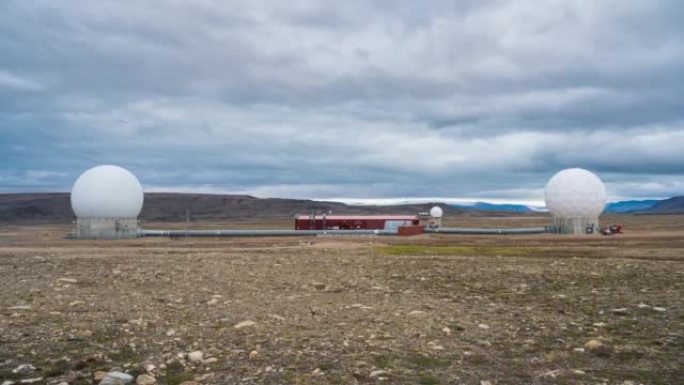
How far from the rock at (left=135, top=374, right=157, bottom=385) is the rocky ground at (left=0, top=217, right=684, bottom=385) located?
0.05 feet

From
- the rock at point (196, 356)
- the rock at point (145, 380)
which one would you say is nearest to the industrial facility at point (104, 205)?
the rock at point (196, 356)

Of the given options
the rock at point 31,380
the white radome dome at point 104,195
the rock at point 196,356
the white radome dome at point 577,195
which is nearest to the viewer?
the rock at point 31,380

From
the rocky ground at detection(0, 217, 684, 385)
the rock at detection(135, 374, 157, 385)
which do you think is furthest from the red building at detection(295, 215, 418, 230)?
the rock at detection(135, 374, 157, 385)

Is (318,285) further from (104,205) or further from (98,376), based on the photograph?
(104,205)

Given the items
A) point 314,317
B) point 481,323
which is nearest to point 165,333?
point 314,317

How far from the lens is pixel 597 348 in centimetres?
884

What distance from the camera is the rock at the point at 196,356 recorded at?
8.19m

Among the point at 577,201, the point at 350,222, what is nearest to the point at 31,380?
the point at 577,201

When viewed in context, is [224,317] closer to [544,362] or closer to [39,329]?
[39,329]

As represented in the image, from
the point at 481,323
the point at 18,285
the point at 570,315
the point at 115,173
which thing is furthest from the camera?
the point at 115,173

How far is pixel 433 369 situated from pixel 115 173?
58.9 metres

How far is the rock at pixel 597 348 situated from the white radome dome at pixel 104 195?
57.3 m

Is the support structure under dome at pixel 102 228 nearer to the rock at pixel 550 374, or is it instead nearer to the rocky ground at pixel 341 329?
the rocky ground at pixel 341 329

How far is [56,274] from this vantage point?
1828 centimetres
